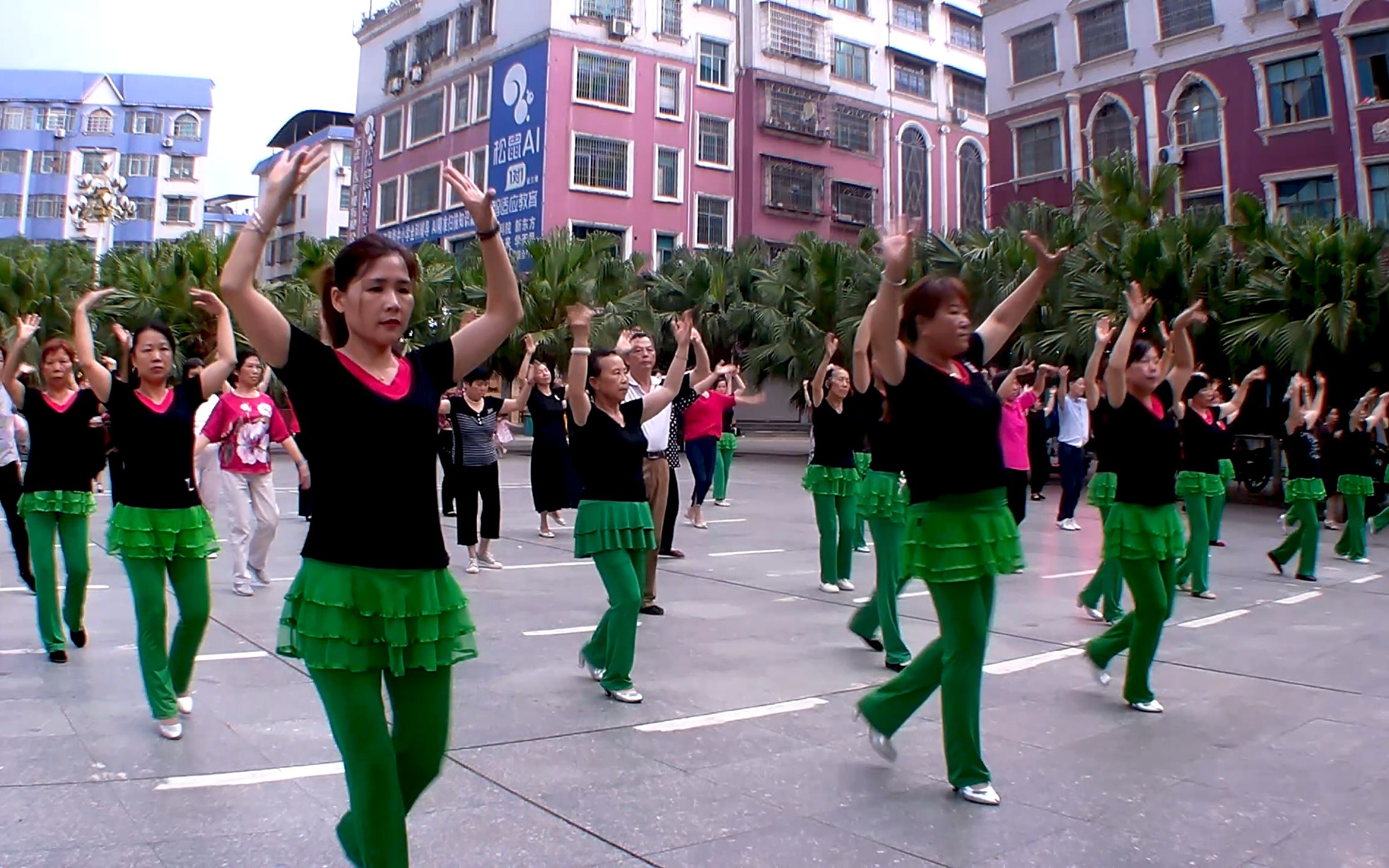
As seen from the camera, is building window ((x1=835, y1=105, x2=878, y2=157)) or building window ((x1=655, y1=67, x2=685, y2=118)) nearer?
building window ((x1=655, y1=67, x2=685, y2=118))

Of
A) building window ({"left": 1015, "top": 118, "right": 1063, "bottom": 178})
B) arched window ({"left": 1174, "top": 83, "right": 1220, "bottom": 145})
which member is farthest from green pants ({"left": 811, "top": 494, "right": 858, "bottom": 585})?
building window ({"left": 1015, "top": 118, "right": 1063, "bottom": 178})

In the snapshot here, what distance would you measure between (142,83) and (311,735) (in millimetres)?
77495

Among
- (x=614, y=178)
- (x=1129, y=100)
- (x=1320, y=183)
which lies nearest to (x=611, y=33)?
(x=614, y=178)

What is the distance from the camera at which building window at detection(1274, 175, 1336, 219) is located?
26422 millimetres

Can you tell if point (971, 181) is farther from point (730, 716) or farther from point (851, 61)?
point (730, 716)

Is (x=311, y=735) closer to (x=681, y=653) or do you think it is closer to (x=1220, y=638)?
(x=681, y=653)

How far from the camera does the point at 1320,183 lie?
26.8m

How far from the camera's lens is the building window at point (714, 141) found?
4197 centimetres

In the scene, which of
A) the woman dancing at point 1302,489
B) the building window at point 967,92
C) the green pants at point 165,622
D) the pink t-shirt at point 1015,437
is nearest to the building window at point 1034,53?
the building window at point 967,92

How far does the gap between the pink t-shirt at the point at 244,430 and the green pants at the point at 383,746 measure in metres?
6.58

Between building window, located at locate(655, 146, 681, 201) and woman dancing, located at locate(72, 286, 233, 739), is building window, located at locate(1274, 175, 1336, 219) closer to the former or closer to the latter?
building window, located at locate(655, 146, 681, 201)

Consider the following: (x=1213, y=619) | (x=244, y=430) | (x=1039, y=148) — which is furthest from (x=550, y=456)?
(x=1039, y=148)

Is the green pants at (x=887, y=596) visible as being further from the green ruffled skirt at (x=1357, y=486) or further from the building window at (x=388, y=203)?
the building window at (x=388, y=203)

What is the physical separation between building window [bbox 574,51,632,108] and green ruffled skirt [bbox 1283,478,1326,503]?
3235 centimetres
